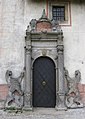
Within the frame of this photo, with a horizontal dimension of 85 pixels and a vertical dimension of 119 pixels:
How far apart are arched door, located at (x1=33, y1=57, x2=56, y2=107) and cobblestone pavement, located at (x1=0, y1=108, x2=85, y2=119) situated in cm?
53

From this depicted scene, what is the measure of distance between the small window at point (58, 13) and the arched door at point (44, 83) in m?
2.07

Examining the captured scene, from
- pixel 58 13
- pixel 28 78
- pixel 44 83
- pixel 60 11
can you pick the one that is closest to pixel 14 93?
pixel 28 78

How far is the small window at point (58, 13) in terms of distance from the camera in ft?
39.5

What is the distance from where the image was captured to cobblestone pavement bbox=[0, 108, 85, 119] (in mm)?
9312

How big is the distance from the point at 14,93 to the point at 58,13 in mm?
4366

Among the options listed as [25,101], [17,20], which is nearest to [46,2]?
[17,20]

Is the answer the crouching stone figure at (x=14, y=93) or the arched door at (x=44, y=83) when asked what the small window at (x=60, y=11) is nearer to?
the arched door at (x=44, y=83)

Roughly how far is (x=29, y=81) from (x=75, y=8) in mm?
4118

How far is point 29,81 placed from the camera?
11.0 m

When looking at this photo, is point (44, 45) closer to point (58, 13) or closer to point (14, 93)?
point (58, 13)

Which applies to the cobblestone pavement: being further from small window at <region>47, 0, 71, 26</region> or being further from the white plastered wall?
small window at <region>47, 0, 71, 26</region>

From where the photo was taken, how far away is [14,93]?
10914 mm

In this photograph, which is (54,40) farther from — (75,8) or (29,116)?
(29,116)

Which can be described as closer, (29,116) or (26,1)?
(29,116)
